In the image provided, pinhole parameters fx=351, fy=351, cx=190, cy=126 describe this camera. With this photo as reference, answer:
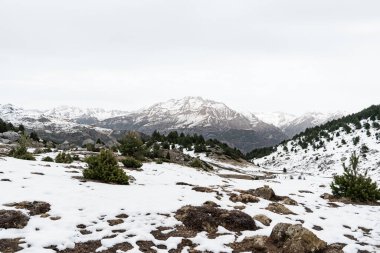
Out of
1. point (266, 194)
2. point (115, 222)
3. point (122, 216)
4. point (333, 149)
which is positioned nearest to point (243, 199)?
point (266, 194)

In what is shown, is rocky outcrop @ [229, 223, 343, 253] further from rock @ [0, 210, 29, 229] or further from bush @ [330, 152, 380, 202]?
bush @ [330, 152, 380, 202]

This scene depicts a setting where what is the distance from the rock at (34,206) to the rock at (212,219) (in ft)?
15.7

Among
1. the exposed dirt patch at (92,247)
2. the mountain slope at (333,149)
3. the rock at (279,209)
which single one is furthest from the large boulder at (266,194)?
the mountain slope at (333,149)

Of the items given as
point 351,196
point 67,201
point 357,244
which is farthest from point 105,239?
point 351,196

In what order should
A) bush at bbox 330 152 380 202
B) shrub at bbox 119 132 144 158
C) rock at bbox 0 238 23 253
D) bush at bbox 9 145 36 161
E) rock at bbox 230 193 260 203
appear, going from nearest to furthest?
rock at bbox 0 238 23 253 → rock at bbox 230 193 260 203 → bush at bbox 330 152 380 202 → bush at bbox 9 145 36 161 → shrub at bbox 119 132 144 158

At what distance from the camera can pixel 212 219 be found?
42.4ft

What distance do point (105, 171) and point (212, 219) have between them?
811cm

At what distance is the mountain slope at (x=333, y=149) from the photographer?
81.8m

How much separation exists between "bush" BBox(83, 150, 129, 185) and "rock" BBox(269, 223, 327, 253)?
978cm

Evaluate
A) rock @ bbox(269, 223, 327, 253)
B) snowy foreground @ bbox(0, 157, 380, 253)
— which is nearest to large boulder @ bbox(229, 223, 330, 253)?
rock @ bbox(269, 223, 327, 253)

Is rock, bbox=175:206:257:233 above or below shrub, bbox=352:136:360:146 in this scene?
below

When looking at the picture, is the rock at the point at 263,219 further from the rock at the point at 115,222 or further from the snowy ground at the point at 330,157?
the snowy ground at the point at 330,157

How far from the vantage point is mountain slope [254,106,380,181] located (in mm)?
81750

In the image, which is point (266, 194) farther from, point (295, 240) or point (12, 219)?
point (12, 219)
